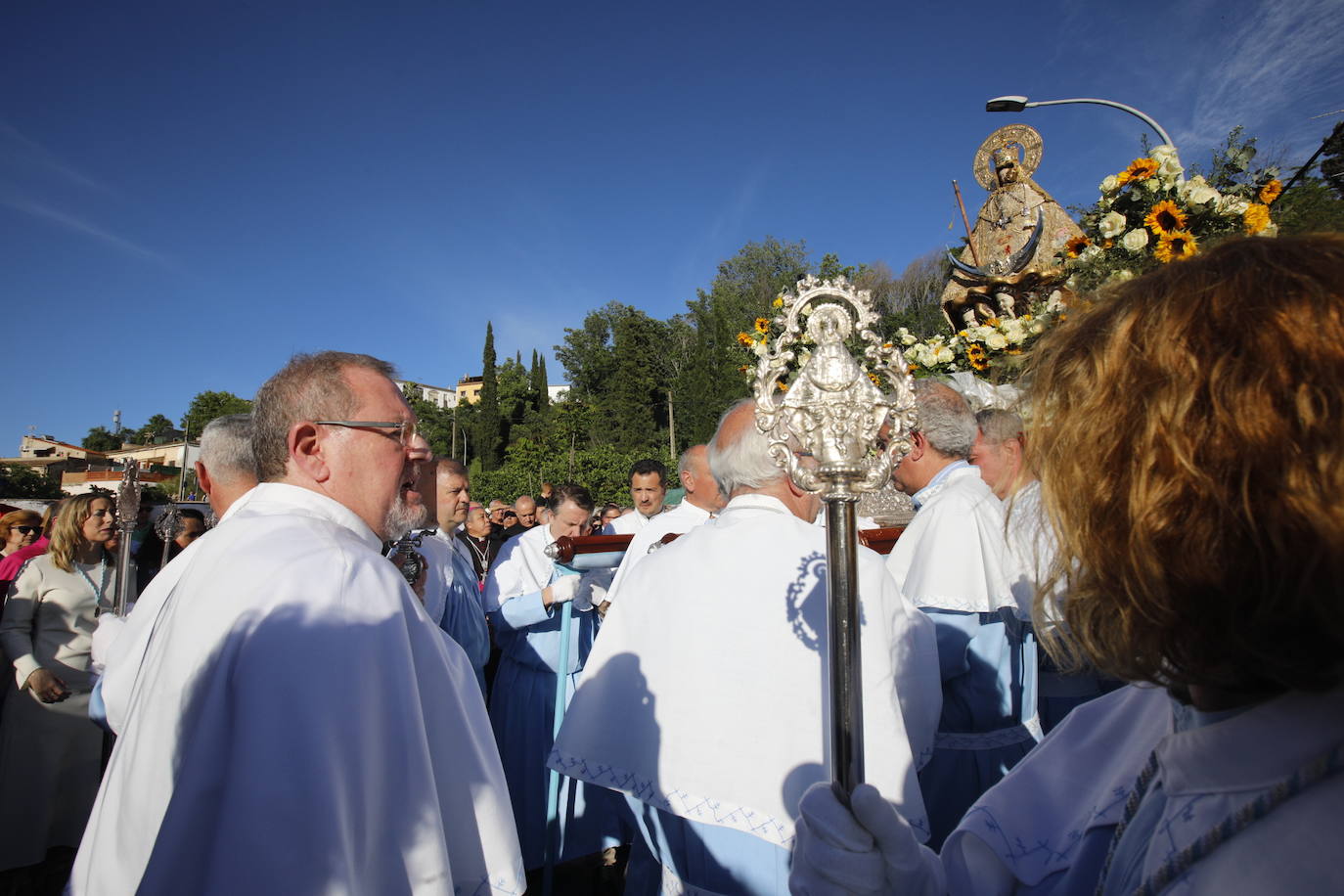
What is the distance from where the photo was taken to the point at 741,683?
243 centimetres

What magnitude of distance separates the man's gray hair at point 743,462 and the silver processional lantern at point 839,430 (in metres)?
1.02

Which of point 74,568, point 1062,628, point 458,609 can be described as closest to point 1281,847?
point 1062,628

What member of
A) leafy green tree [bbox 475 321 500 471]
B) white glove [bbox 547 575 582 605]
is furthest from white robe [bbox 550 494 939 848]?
leafy green tree [bbox 475 321 500 471]

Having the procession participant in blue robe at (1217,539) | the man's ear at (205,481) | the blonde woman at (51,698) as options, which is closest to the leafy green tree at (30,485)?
the blonde woman at (51,698)

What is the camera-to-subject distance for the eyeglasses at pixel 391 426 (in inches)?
80.9

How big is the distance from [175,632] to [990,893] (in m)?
1.82

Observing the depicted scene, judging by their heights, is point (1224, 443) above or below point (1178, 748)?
above

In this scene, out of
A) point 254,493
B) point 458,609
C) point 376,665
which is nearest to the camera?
point 376,665

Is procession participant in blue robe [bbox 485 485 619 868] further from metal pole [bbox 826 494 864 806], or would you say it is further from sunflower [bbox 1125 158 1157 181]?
sunflower [bbox 1125 158 1157 181]

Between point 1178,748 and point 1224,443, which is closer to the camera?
point 1224,443

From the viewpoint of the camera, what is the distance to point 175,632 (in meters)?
1.58

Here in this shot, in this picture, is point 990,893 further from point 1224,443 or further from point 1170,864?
point 1224,443

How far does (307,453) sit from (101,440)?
4454 inches

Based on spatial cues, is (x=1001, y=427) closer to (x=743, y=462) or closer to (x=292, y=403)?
(x=743, y=462)
